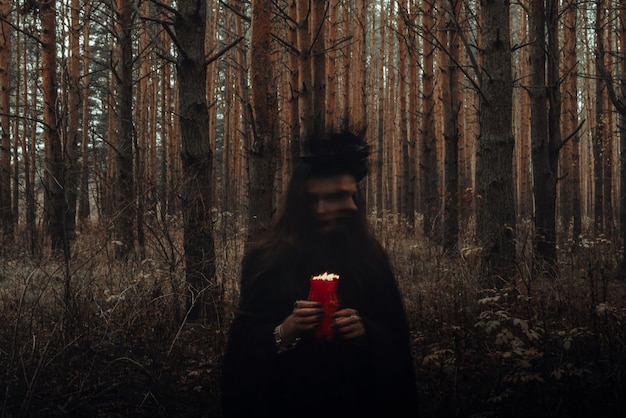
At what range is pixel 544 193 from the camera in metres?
7.12

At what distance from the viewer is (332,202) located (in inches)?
73.9

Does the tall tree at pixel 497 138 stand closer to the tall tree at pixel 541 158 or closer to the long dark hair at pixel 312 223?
the tall tree at pixel 541 158

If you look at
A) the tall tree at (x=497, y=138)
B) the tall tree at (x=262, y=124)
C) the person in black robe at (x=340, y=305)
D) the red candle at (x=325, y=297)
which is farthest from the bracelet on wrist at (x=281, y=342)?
the tall tree at (x=262, y=124)

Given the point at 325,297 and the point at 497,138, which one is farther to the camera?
the point at 497,138

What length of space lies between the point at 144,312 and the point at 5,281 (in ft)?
11.4

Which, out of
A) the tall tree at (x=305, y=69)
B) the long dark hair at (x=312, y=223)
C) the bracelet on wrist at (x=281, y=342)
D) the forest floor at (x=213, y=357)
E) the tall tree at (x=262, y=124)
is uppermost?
the tall tree at (x=305, y=69)

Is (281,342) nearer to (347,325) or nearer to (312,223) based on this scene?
(347,325)

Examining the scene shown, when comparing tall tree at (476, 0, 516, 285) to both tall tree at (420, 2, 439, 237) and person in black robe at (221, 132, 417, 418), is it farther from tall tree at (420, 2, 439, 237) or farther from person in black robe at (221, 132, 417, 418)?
tall tree at (420, 2, 439, 237)

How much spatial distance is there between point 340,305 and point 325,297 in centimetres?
16

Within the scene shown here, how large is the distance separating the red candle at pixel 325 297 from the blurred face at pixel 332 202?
266mm

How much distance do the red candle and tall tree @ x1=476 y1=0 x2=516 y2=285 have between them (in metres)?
3.97

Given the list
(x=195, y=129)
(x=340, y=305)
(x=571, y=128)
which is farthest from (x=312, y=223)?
(x=571, y=128)

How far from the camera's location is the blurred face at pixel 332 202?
6.15 ft

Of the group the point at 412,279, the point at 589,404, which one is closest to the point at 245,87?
the point at 412,279
